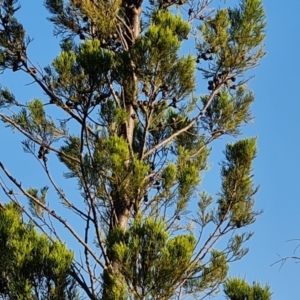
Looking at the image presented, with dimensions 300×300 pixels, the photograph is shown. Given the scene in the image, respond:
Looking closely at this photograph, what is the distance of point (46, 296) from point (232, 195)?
142 cm

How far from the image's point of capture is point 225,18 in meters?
4.63

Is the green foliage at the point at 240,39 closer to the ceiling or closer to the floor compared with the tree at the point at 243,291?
closer to the ceiling

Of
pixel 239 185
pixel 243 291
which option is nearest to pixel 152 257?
pixel 243 291

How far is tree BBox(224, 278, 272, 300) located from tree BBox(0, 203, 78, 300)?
795mm

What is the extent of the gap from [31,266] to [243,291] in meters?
1.07

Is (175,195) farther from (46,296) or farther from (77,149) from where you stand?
(46,296)

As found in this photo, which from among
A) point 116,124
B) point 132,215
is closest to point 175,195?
point 132,215

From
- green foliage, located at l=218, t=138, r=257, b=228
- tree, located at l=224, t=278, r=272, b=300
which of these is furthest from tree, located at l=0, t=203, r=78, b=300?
green foliage, located at l=218, t=138, r=257, b=228

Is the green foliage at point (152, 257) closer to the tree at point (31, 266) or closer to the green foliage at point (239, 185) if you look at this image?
the tree at point (31, 266)

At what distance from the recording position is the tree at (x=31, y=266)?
10.9ft

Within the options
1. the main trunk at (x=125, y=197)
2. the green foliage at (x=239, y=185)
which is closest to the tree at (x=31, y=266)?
the main trunk at (x=125, y=197)

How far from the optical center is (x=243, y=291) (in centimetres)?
351

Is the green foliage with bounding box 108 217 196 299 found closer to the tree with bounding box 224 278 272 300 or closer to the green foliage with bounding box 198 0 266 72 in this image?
the tree with bounding box 224 278 272 300

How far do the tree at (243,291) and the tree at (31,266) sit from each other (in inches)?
31.3
